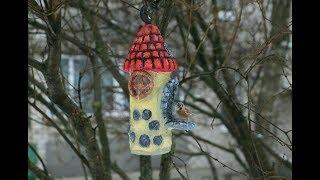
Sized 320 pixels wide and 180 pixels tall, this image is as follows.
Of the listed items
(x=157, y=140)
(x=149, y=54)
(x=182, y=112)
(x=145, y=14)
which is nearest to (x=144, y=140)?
(x=157, y=140)

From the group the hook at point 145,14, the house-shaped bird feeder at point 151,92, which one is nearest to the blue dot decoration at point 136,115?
the house-shaped bird feeder at point 151,92

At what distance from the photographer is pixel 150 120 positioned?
2.21 metres

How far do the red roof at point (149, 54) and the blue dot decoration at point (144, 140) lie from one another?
0.28m

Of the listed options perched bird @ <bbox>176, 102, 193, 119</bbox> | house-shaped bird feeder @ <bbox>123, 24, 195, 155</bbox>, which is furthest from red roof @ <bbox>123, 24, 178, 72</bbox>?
perched bird @ <bbox>176, 102, 193, 119</bbox>

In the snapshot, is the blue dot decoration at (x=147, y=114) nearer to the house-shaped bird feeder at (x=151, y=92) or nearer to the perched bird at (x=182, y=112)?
the house-shaped bird feeder at (x=151, y=92)

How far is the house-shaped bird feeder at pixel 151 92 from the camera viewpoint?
211 centimetres

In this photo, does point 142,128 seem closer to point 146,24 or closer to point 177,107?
point 177,107

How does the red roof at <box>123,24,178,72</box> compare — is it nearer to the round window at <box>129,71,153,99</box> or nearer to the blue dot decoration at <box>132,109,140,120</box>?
the round window at <box>129,71,153,99</box>
